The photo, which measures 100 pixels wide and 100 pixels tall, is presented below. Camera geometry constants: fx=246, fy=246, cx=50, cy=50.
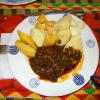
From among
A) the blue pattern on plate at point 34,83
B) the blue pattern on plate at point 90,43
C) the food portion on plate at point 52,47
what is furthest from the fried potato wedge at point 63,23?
the blue pattern on plate at point 34,83

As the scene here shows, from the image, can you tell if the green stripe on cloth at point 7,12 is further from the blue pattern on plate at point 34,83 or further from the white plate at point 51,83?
the blue pattern on plate at point 34,83

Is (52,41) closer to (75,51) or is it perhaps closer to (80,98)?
(75,51)

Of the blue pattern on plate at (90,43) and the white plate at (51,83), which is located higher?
the blue pattern on plate at (90,43)

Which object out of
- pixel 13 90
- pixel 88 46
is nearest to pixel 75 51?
pixel 88 46

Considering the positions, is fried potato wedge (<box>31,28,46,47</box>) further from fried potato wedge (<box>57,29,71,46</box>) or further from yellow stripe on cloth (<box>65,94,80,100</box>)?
yellow stripe on cloth (<box>65,94,80,100</box>)

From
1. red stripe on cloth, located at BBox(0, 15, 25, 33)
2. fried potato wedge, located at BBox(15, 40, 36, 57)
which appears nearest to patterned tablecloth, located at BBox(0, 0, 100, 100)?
red stripe on cloth, located at BBox(0, 15, 25, 33)

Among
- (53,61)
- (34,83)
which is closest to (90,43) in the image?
(53,61)
